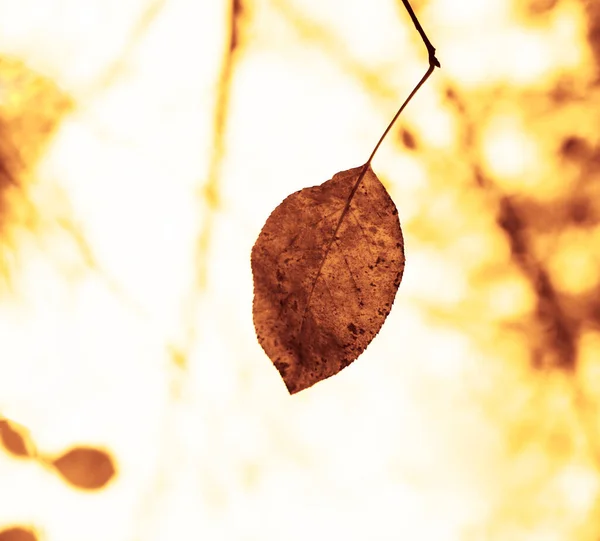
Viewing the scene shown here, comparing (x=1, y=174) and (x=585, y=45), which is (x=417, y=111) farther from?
(x=1, y=174)

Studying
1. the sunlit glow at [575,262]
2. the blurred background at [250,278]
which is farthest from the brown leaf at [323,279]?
the sunlit glow at [575,262]

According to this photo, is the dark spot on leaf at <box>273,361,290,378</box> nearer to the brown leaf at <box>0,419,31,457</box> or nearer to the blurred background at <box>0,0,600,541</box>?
the blurred background at <box>0,0,600,541</box>

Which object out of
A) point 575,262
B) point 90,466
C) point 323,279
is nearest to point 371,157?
point 323,279

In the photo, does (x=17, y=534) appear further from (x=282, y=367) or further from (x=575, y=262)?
(x=575, y=262)

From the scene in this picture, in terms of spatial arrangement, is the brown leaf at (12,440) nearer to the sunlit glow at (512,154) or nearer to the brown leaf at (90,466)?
the brown leaf at (90,466)

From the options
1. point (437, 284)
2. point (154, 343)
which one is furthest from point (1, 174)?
point (437, 284)

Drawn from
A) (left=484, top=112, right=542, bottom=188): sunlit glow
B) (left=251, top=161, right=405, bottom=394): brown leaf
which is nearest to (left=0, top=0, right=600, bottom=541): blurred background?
(left=484, top=112, right=542, bottom=188): sunlit glow
